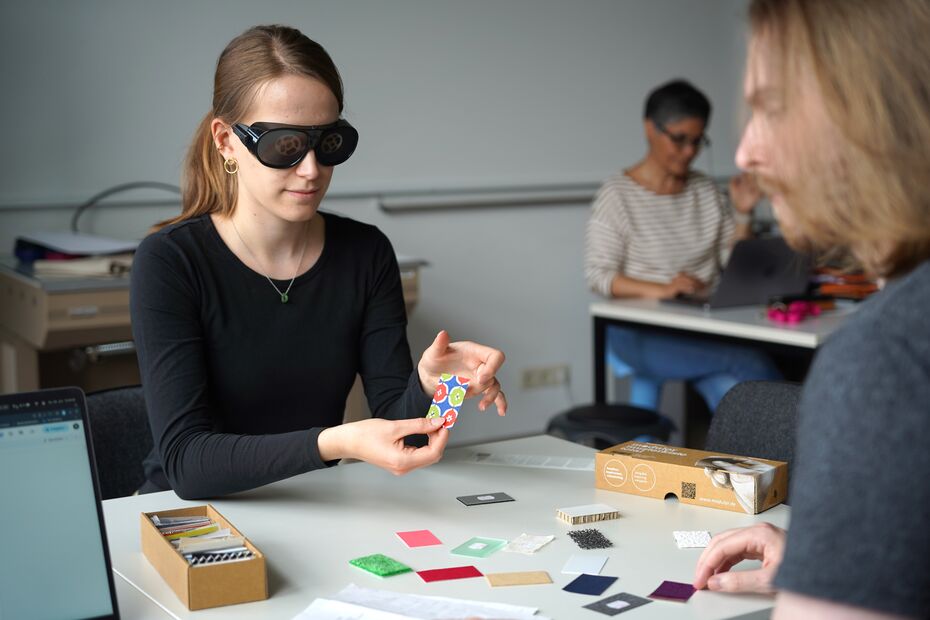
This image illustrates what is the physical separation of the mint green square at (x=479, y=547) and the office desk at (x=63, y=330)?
1969mm

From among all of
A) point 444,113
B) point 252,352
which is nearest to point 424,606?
point 252,352

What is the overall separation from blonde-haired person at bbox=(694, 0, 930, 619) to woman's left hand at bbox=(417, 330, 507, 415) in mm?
791

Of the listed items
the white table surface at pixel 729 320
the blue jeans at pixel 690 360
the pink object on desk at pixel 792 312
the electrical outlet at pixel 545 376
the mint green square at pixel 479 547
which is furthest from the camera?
the electrical outlet at pixel 545 376

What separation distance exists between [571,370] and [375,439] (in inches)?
141

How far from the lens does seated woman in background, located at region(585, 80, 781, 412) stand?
11.8 ft

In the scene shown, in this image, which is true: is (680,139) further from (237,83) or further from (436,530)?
(436,530)

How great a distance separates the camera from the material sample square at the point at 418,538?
138 cm

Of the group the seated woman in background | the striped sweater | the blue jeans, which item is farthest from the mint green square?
the striped sweater

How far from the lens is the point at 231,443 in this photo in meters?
1.57

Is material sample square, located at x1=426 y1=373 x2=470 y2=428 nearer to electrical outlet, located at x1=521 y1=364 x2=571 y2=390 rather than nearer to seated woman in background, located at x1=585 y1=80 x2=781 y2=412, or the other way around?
seated woman in background, located at x1=585 y1=80 x2=781 y2=412

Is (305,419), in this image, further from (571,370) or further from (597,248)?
(571,370)

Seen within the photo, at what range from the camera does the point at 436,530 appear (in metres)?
1.44

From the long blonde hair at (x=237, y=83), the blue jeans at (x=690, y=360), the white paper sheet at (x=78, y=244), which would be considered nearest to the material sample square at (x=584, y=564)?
the long blonde hair at (x=237, y=83)

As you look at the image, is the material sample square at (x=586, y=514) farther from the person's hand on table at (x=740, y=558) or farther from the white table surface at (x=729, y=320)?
the white table surface at (x=729, y=320)
